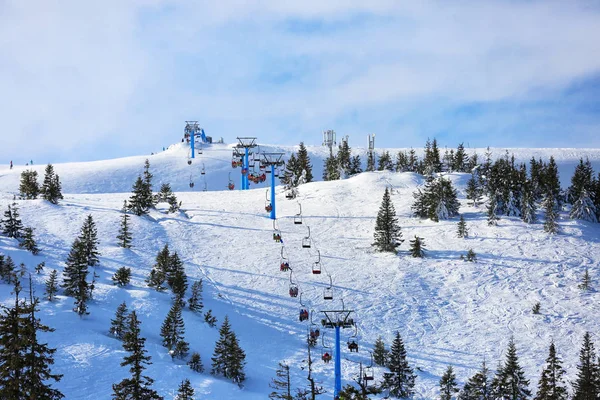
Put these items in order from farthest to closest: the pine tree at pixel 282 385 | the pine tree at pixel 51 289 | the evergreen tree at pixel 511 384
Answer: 1. the pine tree at pixel 51 289
2. the evergreen tree at pixel 511 384
3. the pine tree at pixel 282 385

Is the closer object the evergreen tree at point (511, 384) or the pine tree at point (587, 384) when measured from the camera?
the pine tree at point (587, 384)

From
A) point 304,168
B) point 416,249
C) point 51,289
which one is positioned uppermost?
point 304,168

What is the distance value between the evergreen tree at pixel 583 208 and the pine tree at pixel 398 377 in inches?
1804

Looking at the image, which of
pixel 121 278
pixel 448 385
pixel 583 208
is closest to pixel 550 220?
pixel 583 208

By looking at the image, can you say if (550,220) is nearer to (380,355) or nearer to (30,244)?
(380,355)

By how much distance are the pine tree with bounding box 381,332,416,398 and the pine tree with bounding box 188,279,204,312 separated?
1718 centimetres

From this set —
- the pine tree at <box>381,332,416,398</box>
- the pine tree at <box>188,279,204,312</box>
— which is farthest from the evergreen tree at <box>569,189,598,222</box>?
the pine tree at <box>188,279,204,312</box>

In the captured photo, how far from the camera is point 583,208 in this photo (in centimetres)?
7462

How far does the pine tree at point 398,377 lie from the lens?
38906mm

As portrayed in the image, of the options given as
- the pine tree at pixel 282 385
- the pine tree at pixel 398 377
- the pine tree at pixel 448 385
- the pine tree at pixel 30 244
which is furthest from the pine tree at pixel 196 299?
the pine tree at pixel 448 385

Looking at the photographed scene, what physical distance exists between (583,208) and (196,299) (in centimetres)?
5298

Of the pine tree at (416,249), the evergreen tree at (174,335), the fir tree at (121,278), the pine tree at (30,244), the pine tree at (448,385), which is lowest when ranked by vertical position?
the pine tree at (448,385)

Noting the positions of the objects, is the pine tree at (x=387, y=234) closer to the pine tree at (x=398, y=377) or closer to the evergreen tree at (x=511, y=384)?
the pine tree at (x=398, y=377)

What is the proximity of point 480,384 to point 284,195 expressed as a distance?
57168 millimetres
